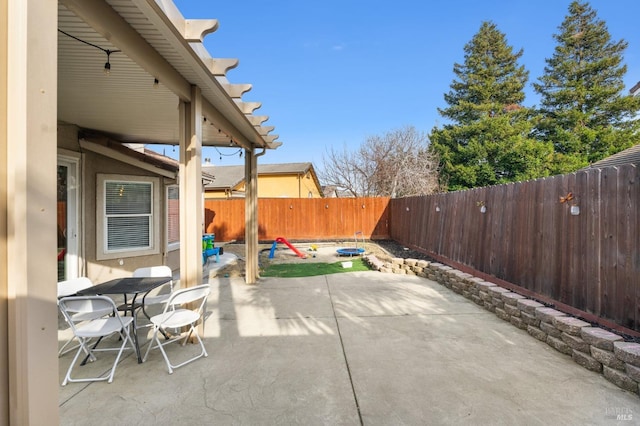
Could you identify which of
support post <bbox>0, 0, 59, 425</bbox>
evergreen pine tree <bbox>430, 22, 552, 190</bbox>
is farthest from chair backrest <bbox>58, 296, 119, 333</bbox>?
evergreen pine tree <bbox>430, 22, 552, 190</bbox>

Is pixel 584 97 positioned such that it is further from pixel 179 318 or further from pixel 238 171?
pixel 179 318

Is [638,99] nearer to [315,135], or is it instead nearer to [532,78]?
[532,78]

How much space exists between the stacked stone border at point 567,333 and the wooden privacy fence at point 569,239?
28 cm

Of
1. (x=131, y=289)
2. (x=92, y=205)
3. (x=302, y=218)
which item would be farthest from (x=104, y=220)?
(x=302, y=218)

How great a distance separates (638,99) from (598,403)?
26.6m

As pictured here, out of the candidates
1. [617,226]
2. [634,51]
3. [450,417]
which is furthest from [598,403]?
[634,51]

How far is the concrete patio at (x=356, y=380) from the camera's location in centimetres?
233

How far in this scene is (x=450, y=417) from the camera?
7.52ft

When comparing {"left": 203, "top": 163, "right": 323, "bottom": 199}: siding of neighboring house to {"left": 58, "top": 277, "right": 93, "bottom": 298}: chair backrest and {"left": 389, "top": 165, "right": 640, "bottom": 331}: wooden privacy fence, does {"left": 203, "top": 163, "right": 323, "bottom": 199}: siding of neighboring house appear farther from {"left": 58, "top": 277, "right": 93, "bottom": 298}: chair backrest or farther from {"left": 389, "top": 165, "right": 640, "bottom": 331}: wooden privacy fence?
{"left": 58, "top": 277, "right": 93, "bottom": 298}: chair backrest

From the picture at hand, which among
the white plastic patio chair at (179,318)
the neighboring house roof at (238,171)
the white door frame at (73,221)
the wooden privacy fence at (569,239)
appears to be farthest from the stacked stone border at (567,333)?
the neighboring house roof at (238,171)

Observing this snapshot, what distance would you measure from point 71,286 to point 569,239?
5.86m

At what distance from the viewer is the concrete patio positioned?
2.33m

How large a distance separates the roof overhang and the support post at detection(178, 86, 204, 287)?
176mm

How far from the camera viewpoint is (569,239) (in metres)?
3.80
